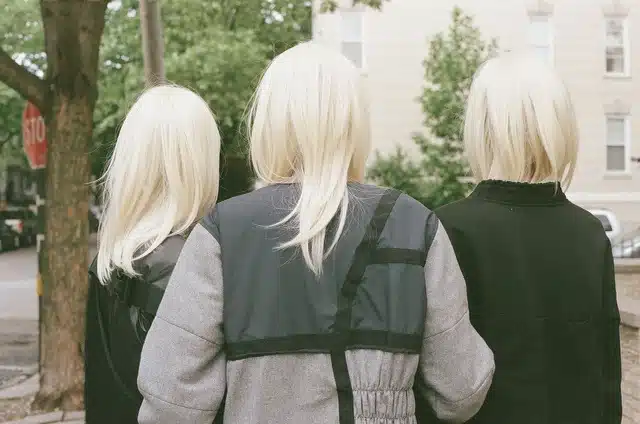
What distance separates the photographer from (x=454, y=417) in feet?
6.68

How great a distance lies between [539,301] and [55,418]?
4922 millimetres

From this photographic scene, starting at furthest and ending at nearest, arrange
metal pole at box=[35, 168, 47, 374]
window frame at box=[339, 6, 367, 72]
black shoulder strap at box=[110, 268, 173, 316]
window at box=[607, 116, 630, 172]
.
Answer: window at box=[607, 116, 630, 172] < window frame at box=[339, 6, 367, 72] < metal pole at box=[35, 168, 47, 374] < black shoulder strap at box=[110, 268, 173, 316]

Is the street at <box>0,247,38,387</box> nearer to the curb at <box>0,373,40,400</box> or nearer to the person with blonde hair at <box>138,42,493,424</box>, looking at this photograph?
the curb at <box>0,373,40,400</box>

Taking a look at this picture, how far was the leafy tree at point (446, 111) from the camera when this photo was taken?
918 inches

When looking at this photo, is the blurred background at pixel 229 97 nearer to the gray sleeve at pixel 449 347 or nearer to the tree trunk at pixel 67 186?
the tree trunk at pixel 67 186

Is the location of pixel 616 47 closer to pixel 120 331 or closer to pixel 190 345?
pixel 120 331

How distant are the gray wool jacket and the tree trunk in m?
5.23

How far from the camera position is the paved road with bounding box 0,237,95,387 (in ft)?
34.2

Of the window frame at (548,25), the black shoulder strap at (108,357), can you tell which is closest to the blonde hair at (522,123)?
the black shoulder strap at (108,357)

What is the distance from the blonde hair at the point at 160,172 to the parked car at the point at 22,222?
34.6 metres

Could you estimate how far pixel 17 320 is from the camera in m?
14.9

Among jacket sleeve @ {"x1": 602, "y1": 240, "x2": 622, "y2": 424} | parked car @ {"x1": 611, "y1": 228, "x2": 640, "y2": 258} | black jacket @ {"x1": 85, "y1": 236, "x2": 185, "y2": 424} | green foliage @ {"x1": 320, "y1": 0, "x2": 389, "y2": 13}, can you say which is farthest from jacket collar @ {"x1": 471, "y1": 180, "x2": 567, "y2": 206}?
parked car @ {"x1": 611, "y1": 228, "x2": 640, "y2": 258}

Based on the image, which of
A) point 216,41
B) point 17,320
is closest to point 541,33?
point 216,41

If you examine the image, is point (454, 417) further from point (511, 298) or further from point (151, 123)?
point (151, 123)
